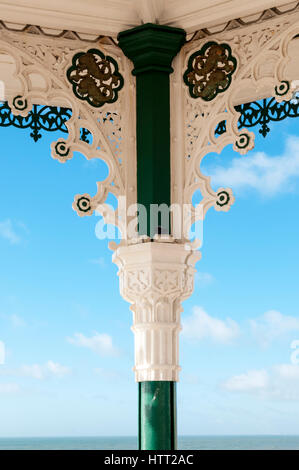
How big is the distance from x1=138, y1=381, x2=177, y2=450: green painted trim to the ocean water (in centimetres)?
2743

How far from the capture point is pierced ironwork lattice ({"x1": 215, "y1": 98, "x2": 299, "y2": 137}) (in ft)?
17.5

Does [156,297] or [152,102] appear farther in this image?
[152,102]

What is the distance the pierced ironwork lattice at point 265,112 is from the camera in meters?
5.33

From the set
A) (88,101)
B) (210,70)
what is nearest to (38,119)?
(88,101)

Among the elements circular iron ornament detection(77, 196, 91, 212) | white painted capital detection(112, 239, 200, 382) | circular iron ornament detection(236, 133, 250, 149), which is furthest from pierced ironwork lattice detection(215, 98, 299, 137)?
circular iron ornament detection(77, 196, 91, 212)

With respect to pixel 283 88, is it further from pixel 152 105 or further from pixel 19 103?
pixel 19 103

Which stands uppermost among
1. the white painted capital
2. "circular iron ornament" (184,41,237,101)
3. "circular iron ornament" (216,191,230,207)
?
"circular iron ornament" (184,41,237,101)

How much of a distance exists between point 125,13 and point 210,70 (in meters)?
0.57

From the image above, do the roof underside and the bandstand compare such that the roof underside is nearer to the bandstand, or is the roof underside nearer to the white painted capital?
the bandstand

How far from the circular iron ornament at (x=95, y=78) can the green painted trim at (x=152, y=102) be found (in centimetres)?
12

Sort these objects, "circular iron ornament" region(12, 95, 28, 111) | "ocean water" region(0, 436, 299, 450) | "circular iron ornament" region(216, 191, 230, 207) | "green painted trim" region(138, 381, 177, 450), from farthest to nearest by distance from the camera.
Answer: "ocean water" region(0, 436, 299, 450)
"circular iron ornament" region(12, 95, 28, 111)
"circular iron ornament" region(216, 191, 230, 207)
"green painted trim" region(138, 381, 177, 450)

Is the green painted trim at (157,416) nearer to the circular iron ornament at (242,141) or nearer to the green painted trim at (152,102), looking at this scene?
the green painted trim at (152,102)

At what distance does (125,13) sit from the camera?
5332mm

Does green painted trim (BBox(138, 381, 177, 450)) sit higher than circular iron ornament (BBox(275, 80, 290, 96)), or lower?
lower
